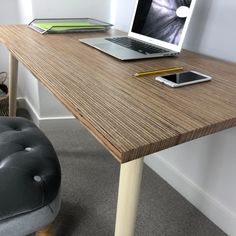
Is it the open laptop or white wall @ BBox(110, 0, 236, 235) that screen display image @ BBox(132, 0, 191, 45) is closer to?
the open laptop

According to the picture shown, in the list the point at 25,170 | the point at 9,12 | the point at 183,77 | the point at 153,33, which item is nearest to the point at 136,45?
the point at 153,33

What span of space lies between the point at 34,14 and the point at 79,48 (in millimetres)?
662

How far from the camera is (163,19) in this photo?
3.48 ft

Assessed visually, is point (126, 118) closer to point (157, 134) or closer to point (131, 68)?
point (157, 134)

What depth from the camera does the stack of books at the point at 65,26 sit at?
1.28 m

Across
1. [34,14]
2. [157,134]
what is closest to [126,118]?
[157,134]

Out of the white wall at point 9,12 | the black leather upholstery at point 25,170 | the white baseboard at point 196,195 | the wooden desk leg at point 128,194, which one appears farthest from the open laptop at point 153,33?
the white wall at point 9,12

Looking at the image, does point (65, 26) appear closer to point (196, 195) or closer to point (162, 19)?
point (162, 19)

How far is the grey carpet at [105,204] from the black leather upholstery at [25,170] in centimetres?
42

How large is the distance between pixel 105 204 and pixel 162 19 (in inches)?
31.7

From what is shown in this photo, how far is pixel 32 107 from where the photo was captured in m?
1.94

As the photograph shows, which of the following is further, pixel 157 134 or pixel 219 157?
pixel 219 157

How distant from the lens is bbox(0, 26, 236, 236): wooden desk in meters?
0.52

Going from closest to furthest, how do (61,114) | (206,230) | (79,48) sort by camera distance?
(79,48) < (206,230) < (61,114)
